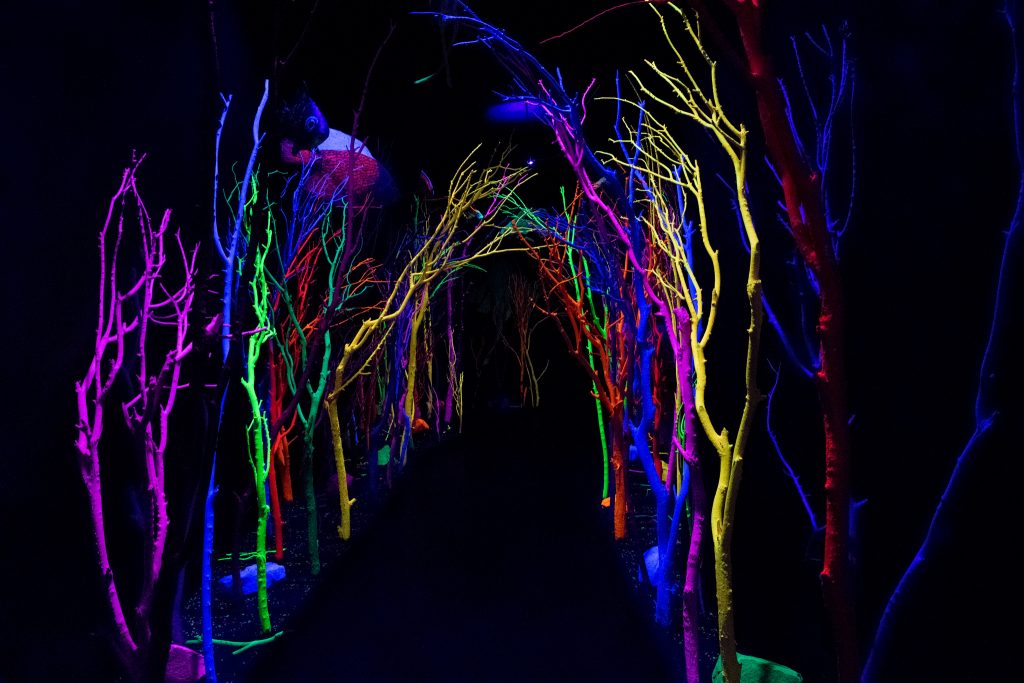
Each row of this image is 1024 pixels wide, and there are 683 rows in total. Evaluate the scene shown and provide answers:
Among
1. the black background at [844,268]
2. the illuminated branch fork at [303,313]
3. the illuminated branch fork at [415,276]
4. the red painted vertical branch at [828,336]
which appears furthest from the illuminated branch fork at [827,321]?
the illuminated branch fork at [303,313]

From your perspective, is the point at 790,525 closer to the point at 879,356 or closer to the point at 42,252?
the point at 879,356

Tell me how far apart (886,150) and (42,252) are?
2.68m

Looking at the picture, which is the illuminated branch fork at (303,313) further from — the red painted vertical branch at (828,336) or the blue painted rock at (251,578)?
the red painted vertical branch at (828,336)

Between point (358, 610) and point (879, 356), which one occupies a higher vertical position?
point (879, 356)

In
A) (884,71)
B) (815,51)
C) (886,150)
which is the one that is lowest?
(886,150)

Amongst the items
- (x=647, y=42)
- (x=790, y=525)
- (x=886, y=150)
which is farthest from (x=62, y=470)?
(x=647, y=42)

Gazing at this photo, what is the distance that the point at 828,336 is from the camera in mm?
1440

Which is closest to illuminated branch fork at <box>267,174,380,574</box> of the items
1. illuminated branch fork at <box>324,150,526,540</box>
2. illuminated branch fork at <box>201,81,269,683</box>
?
illuminated branch fork at <box>324,150,526,540</box>

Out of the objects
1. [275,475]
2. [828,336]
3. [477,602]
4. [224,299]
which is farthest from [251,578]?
[828,336]

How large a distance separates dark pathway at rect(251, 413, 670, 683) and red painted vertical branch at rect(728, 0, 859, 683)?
1.60 m

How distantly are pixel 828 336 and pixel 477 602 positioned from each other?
291 centimetres

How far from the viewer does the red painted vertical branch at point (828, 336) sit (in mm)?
1404

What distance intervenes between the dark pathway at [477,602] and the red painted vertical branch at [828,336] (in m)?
1.60

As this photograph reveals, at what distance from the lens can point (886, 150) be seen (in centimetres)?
174
